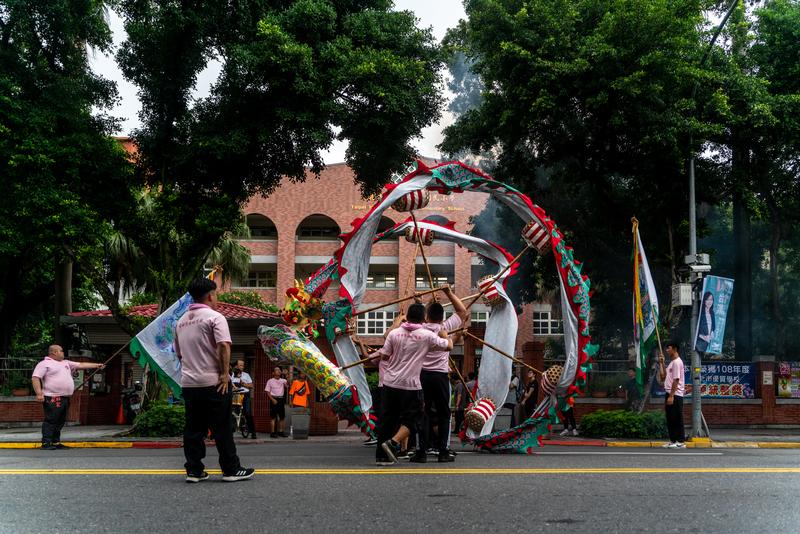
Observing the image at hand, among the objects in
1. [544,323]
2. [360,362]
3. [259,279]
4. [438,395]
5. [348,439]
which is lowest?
[348,439]

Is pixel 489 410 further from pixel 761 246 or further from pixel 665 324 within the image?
pixel 761 246

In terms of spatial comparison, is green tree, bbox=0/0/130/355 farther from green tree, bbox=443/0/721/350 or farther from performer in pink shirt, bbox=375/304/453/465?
performer in pink shirt, bbox=375/304/453/465

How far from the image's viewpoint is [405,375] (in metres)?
9.89

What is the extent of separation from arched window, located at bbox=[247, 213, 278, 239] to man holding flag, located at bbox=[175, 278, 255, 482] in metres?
41.3

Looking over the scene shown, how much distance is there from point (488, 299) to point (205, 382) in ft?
21.7

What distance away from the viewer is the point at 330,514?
5.75 metres

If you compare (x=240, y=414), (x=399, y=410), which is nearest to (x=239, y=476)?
(x=399, y=410)

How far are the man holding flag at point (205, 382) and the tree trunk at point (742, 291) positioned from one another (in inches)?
987

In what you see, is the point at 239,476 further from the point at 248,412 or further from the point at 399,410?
the point at 248,412

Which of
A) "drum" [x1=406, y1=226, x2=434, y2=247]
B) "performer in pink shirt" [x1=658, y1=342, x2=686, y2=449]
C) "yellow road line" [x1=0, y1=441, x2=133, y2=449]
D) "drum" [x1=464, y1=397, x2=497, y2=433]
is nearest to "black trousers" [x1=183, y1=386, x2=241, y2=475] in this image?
"drum" [x1=464, y1=397, x2=497, y2=433]

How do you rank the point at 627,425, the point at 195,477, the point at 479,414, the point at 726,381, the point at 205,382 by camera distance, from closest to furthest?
1. the point at 195,477
2. the point at 205,382
3. the point at 479,414
4. the point at 627,425
5. the point at 726,381

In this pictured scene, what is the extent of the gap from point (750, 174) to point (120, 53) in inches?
653

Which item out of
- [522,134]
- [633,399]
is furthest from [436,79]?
[633,399]

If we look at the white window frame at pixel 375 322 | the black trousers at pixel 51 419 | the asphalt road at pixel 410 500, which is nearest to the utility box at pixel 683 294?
the asphalt road at pixel 410 500
